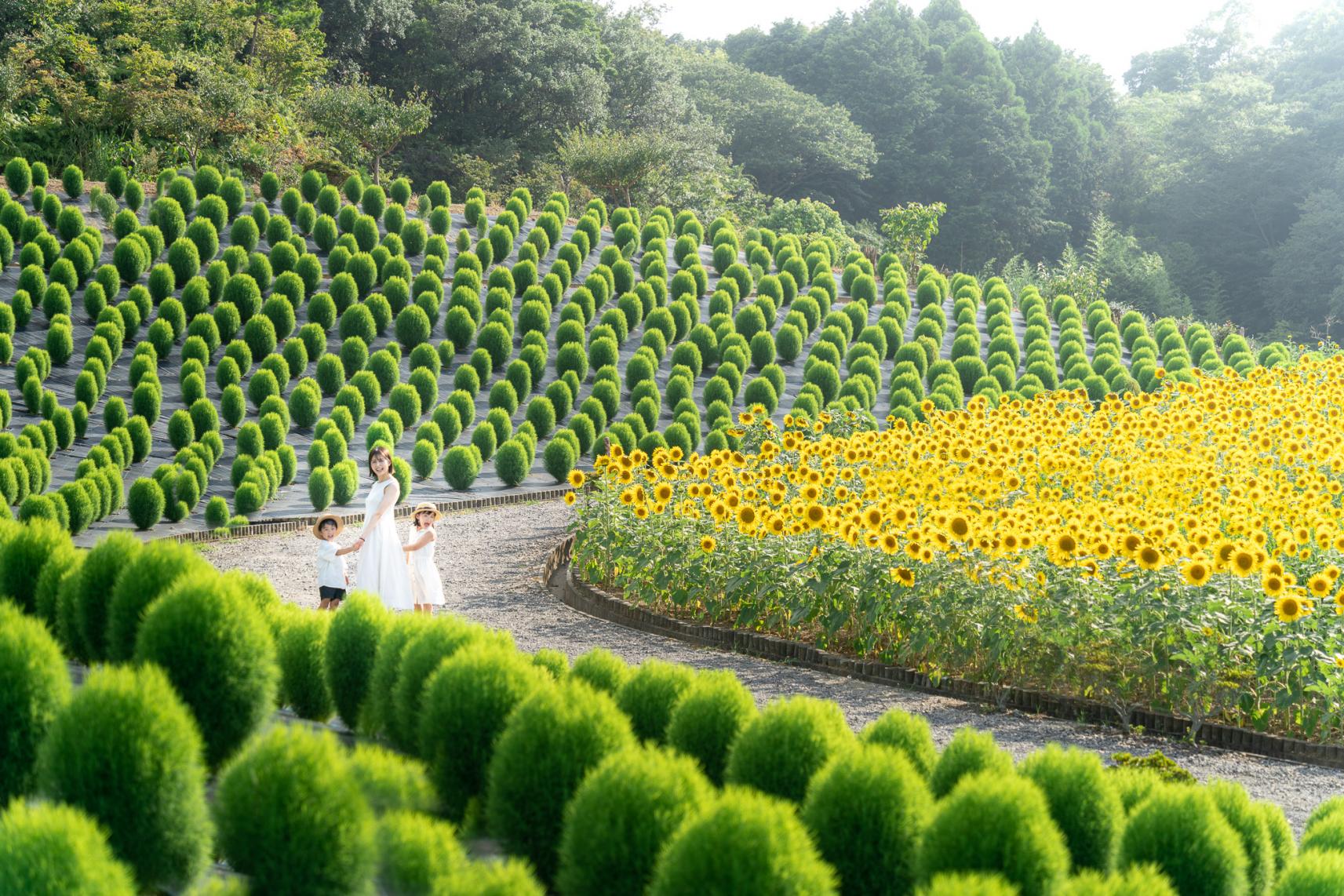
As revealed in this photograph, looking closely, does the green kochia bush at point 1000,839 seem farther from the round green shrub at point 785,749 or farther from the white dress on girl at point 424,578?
the white dress on girl at point 424,578

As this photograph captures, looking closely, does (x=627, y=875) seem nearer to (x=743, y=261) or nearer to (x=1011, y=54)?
(x=743, y=261)

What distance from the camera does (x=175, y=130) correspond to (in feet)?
75.1

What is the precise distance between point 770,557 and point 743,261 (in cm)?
1630

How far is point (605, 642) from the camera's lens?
8.06m

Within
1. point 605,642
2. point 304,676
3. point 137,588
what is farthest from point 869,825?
point 605,642

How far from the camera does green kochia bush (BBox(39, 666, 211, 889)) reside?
2.60m

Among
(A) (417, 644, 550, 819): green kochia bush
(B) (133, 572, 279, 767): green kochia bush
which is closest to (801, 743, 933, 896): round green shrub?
(A) (417, 644, 550, 819): green kochia bush

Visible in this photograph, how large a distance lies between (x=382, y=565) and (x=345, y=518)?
16.2 feet

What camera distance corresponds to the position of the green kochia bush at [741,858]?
2352 mm

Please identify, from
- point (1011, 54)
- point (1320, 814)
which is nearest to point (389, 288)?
point (1320, 814)

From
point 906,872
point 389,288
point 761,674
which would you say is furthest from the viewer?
point 389,288

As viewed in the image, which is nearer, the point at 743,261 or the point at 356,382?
the point at 356,382

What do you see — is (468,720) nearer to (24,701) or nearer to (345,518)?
(24,701)

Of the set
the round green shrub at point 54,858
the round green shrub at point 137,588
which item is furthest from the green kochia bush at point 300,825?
the round green shrub at point 137,588
